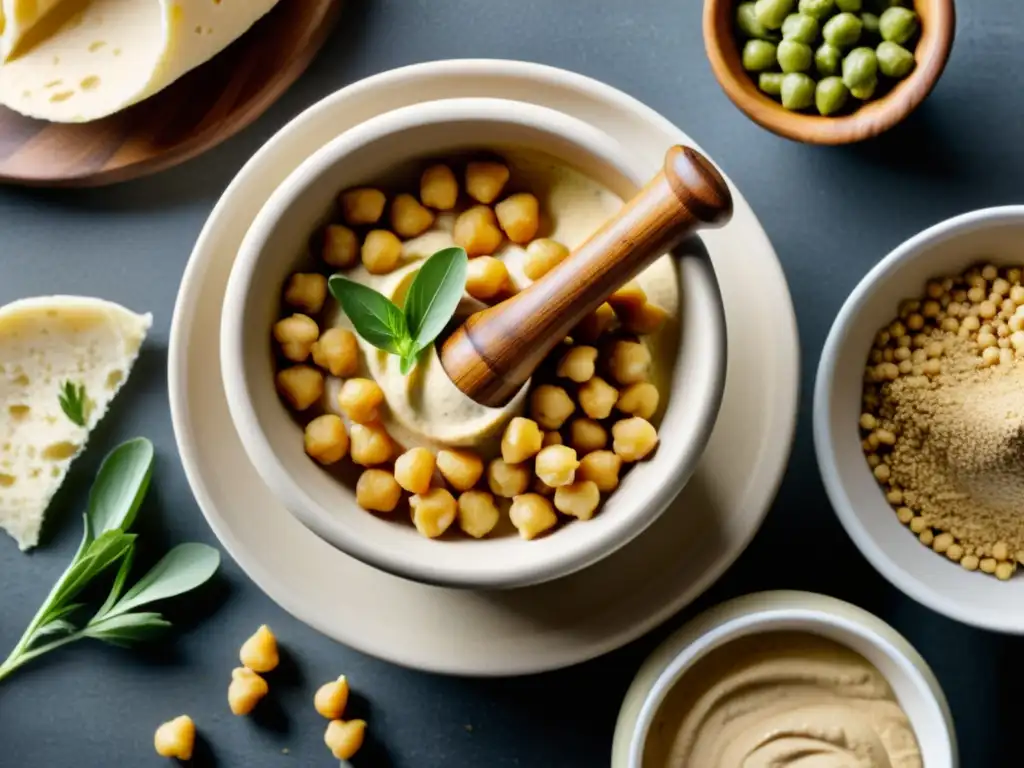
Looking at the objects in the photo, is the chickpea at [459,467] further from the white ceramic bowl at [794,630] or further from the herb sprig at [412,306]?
the white ceramic bowl at [794,630]

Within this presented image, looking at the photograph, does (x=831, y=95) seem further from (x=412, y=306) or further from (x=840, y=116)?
(x=412, y=306)

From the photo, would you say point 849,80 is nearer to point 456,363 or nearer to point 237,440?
point 456,363

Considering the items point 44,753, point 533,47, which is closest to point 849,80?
point 533,47

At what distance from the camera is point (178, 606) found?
5.42ft

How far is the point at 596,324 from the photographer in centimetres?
129

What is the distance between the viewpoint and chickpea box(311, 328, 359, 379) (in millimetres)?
1300

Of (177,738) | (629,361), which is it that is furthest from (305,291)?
(177,738)

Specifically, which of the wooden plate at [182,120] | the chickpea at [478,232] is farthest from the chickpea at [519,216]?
the wooden plate at [182,120]

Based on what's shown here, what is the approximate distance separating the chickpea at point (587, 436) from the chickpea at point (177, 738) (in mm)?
726

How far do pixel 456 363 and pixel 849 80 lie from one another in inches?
25.1

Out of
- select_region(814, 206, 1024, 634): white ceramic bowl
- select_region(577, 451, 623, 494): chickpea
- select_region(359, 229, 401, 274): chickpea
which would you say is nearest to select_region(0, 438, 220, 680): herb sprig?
select_region(359, 229, 401, 274): chickpea

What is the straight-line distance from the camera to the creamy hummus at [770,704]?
137 centimetres

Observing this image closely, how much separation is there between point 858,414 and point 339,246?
686 mm

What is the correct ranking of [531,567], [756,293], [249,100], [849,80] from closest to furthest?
1. [531,567]
2. [756,293]
3. [849,80]
4. [249,100]
